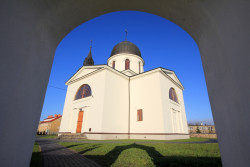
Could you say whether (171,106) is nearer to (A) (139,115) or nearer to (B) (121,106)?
(A) (139,115)

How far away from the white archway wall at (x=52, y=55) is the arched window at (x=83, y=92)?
14664mm

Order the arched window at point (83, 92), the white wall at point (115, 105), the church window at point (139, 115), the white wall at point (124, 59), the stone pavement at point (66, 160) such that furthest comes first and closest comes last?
the white wall at point (124, 59) < the arched window at point (83, 92) < the church window at point (139, 115) < the white wall at point (115, 105) < the stone pavement at point (66, 160)

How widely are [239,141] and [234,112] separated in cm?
29

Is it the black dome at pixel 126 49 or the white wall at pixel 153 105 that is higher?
the black dome at pixel 126 49

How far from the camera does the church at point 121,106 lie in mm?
13922

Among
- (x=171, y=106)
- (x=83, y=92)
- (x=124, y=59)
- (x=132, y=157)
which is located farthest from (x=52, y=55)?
(x=124, y=59)

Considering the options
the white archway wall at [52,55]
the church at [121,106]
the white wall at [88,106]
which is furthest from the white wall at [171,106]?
the white archway wall at [52,55]

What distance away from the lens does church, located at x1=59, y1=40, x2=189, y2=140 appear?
13.9 m

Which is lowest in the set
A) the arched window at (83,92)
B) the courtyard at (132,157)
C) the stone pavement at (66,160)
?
the stone pavement at (66,160)

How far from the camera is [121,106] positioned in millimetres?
16031

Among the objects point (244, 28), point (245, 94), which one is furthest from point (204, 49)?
point (245, 94)

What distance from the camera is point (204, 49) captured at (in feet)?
6.73

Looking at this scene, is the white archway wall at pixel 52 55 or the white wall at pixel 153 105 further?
the white wall at pixel 153 105

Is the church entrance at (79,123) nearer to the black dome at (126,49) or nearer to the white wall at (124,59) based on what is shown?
the white wall at (124,59)
